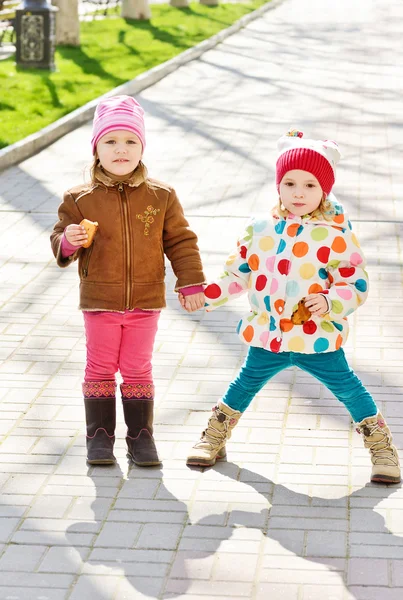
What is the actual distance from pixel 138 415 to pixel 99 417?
0.16 meters

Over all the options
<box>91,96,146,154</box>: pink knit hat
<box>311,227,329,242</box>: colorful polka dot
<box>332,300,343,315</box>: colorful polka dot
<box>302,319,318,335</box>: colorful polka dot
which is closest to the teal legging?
<box>302,319,318,335</box>: colorful polka dot

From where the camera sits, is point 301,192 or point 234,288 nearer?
point 301,192

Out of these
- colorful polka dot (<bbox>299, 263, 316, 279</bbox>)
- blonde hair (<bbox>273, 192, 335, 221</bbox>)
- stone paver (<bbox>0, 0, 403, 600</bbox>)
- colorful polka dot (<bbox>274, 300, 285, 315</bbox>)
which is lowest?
stone paver (<bbox>0, 0, 403, 600</bbox>)

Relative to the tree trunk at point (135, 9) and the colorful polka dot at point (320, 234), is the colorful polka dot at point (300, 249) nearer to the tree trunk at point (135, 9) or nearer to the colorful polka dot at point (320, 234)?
the colorful polka dot at point (320, 234)

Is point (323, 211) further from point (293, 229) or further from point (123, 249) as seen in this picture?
point (123, 249)

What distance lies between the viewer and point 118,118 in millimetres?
4406

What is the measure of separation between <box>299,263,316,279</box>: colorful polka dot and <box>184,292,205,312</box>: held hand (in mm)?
450

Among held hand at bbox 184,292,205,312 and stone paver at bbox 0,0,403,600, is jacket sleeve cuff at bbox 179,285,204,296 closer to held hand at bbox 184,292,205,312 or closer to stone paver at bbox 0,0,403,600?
held hand at bbox 184,292,205,312

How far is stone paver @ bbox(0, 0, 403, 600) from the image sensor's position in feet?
12.4

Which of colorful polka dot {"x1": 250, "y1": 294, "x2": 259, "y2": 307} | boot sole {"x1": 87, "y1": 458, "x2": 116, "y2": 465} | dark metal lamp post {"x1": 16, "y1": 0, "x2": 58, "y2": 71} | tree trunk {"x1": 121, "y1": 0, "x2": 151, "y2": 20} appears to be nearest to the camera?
colorful polka dot {"x1": 250, "y1": 294, "x2": 259, "y2": 307}

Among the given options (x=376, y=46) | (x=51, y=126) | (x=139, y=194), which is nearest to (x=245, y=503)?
(x=139, y=194)

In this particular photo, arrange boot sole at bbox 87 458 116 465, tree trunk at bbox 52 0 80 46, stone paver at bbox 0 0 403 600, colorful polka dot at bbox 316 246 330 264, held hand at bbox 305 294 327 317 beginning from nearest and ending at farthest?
1. stone paver at bbox 0 0 403 600
2. held hand at bbox 305 294 327 317
3. colorful polka dot at bbox 316 246 330 264
4. boot sole at bbox 87 458 116 465
5. tree trunk at bbox 52 0 80 46

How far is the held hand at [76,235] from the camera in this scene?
4.26 m

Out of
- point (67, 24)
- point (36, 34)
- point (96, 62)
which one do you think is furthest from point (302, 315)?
point (67, 24)
